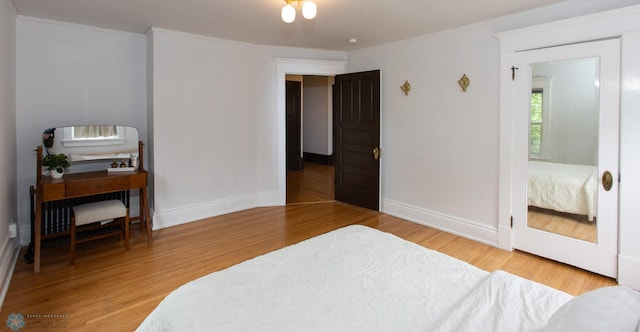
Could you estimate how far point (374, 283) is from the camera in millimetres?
1549

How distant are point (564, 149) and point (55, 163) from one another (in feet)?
15.4

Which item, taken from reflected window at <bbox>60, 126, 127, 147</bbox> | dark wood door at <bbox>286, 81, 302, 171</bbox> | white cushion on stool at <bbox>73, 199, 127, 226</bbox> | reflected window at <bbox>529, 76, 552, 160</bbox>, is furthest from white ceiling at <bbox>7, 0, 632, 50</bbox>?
dark wood door at <bbox>286, 81, 302, 171</bbox>

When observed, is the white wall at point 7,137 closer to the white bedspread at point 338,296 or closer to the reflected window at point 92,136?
the reflected window at point 92,136

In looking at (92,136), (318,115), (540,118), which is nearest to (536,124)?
(540,118)

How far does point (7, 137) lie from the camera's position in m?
3.04

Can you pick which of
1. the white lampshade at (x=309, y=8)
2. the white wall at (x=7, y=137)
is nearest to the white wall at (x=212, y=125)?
the white wall at (x=7, y=137)

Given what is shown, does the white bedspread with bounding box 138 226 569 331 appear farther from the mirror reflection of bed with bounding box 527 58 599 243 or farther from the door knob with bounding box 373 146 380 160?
the door knob with bounding box 373 146 380 160

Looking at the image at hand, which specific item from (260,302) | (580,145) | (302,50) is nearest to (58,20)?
(302,50)

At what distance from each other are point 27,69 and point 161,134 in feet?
4.62

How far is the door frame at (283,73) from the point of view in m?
4.96

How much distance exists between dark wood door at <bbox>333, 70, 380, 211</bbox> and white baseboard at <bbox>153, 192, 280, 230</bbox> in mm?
1160

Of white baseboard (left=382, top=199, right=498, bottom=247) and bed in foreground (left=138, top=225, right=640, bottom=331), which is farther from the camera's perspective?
white baseboard (left=382, top=199, right=498, bottom=247)

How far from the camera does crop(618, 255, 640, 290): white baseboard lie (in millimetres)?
2680

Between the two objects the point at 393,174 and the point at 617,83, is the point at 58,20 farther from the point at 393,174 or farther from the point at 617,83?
the point at 617,83
